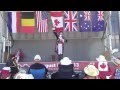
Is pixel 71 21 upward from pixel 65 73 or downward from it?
Answer: upward

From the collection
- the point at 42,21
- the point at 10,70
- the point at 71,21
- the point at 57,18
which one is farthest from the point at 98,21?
the point at 10,70

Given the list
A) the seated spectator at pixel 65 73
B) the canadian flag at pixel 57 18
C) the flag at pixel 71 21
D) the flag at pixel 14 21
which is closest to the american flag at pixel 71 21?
the flag at pixel 71 21

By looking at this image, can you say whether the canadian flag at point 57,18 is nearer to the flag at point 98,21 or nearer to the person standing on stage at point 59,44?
the person standing on stage at point 59,44

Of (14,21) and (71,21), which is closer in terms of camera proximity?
(71,21)

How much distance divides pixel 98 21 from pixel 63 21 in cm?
134

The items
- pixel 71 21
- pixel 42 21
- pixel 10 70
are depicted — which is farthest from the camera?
pixel 42 21

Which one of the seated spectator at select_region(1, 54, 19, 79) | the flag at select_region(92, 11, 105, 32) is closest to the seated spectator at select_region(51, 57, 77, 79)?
the seated spectator at select_region(1, 54, 19, 79)

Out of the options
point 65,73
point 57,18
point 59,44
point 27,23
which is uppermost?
point 57,18

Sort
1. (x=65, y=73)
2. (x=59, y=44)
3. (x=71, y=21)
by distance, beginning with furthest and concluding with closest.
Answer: (x=59, y=44) < (x=71, y=21) < (x=65, y=73)

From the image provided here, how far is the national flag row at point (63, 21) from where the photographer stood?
1365cm

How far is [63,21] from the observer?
1379 centimetres

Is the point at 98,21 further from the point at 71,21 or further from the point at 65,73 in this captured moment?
the point at 65,73
